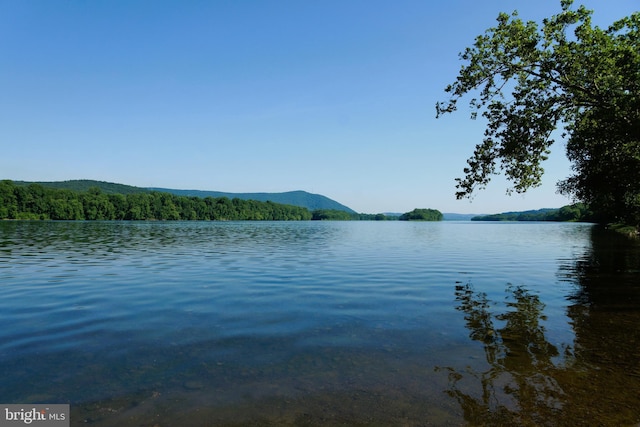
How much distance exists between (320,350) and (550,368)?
560 centimetres

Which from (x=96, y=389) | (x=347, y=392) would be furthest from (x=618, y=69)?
(x=96, y=389)

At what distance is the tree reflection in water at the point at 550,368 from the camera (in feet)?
Result: 22.3

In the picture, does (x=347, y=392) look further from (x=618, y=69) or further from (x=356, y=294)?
(x=618, y=69)

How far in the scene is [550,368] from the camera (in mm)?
8867

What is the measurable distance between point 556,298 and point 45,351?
1981 centimetres

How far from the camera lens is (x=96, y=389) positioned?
25.1ft
